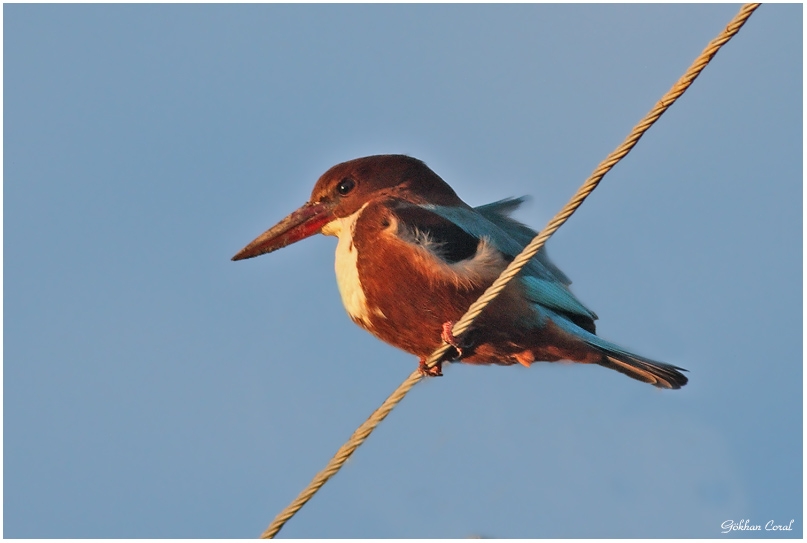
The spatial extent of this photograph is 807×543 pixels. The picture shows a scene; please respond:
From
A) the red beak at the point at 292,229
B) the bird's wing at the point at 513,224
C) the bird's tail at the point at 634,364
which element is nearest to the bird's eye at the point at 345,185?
the red beak at the point at 292,229

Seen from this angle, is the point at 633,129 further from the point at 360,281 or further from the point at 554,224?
the point at 360,281

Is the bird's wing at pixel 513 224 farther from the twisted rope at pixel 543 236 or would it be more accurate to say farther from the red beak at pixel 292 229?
the twisted rope at pixel 543 236

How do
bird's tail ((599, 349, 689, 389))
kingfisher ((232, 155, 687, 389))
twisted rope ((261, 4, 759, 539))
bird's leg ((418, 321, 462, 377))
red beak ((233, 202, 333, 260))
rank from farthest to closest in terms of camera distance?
1. red beak ((233, 202, 333, 260))
2. bird's tail ((599, 349, 689, 389))
3. kingfisher ((232, 155, 687, 389))
4. bird's leg ((418, 321, 462, 377))
5. twisted rope ((261, 4, 759, 539))

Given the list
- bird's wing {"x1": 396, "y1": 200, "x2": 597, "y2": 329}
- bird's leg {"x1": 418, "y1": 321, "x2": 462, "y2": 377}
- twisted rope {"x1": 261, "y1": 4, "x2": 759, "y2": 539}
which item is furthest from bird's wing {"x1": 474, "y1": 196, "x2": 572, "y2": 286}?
twisted rope {"x1": 261, "y1": 4, "x2": 759, "y2": 539}

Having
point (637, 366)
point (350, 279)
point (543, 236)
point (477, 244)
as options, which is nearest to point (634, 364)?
point (637, 366)

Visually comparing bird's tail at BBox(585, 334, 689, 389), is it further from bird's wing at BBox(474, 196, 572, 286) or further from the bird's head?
the bird's head

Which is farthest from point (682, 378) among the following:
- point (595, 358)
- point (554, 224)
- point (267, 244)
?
point (267, 244)
